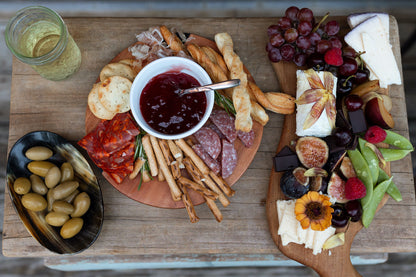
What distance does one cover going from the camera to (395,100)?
1.29 m

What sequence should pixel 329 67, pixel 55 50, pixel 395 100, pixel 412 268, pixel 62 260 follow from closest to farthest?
pixel 55 50 → pixel 329 67 → pixel 395 100 → pixel 62 260 → pixel 412 268

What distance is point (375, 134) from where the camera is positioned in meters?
1.14

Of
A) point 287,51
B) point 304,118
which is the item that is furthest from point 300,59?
point 304,118

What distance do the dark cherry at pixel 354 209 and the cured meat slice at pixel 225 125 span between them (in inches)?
17.0

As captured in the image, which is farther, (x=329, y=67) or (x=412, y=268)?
(x=412, y=268)

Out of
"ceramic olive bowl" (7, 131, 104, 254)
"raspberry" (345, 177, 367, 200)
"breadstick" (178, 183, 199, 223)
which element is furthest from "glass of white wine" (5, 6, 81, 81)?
"raspberry" (345, 177, 367, 200)

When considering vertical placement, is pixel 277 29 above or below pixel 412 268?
above

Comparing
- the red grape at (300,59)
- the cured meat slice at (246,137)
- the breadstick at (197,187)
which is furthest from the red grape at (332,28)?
the breadstick at (197,187)

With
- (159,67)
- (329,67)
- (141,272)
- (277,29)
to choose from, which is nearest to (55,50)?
(159,67)

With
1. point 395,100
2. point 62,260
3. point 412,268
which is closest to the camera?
point 395,100

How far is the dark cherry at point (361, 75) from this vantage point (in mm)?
1182

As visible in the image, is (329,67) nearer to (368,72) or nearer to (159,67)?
(368,72)

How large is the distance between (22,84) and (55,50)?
0.97 feet

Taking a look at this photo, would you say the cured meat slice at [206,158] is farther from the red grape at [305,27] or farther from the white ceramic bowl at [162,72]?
the red grape at [305,27]
